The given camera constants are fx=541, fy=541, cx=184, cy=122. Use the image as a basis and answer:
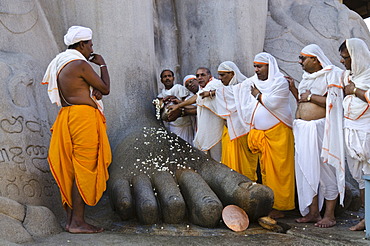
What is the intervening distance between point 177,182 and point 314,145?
921 millimetres

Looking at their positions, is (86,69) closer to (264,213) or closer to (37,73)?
(37,73)

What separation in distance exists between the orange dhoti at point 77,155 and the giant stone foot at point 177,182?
235 millimetres

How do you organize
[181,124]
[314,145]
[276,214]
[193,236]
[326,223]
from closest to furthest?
[193,236], [326,223], [314,145], [276,214], [181,124]

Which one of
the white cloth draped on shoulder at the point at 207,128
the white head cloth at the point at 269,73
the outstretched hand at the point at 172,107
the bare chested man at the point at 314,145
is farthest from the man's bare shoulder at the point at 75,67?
the bare chested man at the point at 314,145

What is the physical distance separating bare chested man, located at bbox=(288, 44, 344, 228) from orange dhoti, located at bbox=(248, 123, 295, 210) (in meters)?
0.18

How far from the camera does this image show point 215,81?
168 inches

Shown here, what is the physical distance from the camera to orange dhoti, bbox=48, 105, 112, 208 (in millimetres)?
3078

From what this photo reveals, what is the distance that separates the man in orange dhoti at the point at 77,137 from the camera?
121 inches

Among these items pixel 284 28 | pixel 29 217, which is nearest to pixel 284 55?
pixel 284 28

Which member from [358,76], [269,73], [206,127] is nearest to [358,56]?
[358,76]

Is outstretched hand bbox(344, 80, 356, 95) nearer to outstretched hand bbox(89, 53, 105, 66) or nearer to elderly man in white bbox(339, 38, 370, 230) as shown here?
elderly man in white bbox(339, 38, 370, 230)

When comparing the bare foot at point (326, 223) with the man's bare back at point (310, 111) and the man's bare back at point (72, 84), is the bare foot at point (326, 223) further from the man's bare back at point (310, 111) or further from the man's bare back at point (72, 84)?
the man's bare back at point (72, 84)

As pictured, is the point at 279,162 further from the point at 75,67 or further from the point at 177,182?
the point at 75,67

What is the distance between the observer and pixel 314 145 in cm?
351
